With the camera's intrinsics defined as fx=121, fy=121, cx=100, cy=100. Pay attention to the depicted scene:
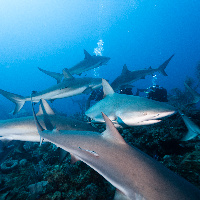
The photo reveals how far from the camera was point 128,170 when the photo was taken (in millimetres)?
1423

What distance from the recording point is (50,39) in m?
172

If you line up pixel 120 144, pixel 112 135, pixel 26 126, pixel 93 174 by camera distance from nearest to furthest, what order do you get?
pixel 120 144 < pixel 112 135 < pixel 93 174 < pixel 26 126

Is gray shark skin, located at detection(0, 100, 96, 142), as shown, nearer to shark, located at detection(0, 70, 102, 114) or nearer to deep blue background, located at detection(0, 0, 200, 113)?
shark, located at detection(0, 70, 102, 114)

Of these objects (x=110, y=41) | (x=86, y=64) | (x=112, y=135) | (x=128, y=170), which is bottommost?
(x=128, y=170)

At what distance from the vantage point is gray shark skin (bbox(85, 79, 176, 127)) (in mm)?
2432

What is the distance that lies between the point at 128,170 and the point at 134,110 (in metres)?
1.43

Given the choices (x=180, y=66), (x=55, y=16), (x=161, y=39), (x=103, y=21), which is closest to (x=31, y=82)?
(x=55, y=16)

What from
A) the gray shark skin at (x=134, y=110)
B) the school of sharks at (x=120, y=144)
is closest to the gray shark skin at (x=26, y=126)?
the school of sharks at (x=120, y=144)

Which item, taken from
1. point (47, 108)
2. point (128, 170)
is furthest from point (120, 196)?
point (47, 108)

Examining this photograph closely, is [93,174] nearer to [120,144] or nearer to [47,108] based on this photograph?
[120,144]

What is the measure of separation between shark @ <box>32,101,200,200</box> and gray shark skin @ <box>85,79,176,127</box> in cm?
93

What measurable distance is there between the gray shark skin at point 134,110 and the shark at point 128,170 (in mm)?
932

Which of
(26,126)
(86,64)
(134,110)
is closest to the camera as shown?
(134,110)

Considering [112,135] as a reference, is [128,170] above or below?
below
